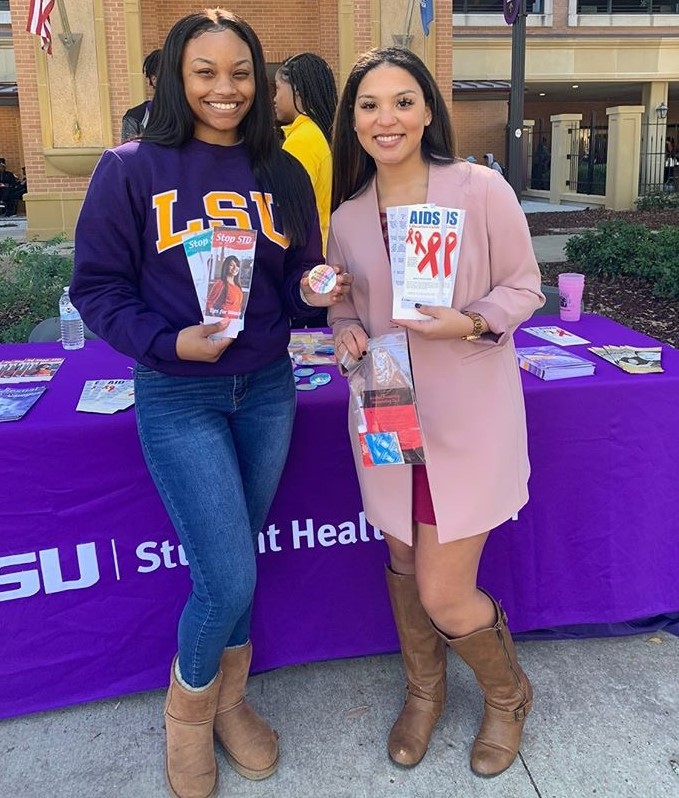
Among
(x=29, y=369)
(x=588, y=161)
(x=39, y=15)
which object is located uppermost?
(x=39, y=15)

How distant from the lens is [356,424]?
203 cm

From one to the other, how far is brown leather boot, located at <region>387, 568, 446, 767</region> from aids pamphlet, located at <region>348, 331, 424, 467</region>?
50 cm

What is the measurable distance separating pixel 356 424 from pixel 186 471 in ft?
1.53

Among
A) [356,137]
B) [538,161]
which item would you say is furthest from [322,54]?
[356,137]

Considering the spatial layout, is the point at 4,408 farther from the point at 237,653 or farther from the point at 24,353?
the point at 237,653

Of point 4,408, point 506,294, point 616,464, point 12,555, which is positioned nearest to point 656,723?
point 616,464

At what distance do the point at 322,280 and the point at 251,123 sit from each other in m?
0.47

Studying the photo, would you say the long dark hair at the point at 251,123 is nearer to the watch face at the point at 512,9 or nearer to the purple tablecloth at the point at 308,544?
the purple tablecloth at the point at 308,544

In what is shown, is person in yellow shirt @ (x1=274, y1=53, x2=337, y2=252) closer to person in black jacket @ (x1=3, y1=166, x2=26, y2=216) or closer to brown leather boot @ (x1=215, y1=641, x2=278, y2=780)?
brown leather boot @ (x1=215, y1=641, x2=278, y2=780)

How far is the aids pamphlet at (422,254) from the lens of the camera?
1.77 metres

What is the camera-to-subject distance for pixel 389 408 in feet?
6.16

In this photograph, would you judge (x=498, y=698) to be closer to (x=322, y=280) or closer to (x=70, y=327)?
(x=322, y=280)

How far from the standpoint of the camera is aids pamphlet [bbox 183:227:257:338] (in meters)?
1.74

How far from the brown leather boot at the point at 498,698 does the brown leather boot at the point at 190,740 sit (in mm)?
695
